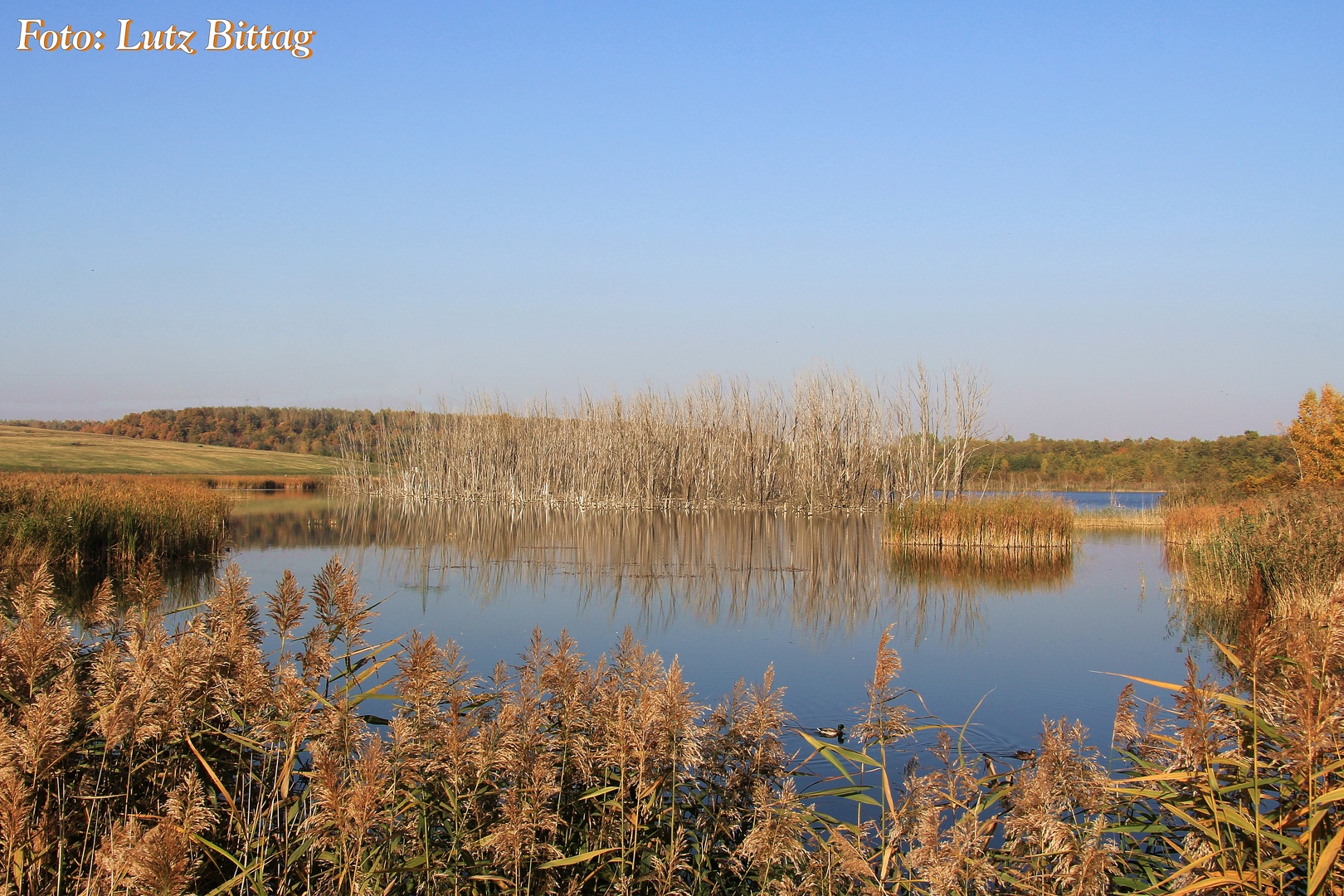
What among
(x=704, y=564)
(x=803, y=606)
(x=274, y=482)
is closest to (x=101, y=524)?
(x=704, y=564)

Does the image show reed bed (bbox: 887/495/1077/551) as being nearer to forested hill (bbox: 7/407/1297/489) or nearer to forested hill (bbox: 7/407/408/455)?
forested hill (bbox: 7/407/1297/489)

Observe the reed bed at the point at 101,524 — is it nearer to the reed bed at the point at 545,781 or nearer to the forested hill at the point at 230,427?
the reed bed at the point at 545,781

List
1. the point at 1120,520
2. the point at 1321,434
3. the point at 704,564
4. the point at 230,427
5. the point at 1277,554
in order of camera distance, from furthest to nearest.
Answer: the point at 230,427
the point at 1321,434
the point at 1120,520
the point at 704,564
the point at 1277,554

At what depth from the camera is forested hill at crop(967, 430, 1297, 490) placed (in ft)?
132

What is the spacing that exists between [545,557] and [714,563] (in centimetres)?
275

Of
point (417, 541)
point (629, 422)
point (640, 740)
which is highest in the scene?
point (629, 422)

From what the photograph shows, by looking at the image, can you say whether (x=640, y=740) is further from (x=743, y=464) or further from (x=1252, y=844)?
(x=743, y=464)

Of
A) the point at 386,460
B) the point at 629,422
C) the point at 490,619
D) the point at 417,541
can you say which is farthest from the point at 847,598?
the point at 386,460

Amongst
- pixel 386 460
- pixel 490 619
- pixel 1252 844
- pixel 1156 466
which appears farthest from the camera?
pixel 1156 466

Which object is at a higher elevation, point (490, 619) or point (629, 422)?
point (629, 422)

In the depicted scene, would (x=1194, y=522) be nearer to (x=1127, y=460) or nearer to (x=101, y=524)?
(x=101, y=524)

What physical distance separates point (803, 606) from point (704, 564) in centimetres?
334

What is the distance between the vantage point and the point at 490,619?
8367mm

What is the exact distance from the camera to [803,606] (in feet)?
30.9
